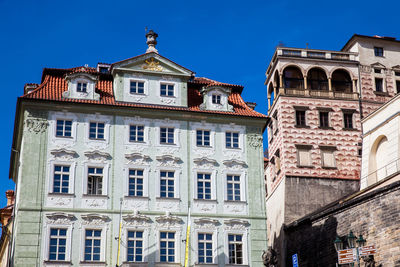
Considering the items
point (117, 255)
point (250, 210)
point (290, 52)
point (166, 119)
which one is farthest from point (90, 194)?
point (290, 52)

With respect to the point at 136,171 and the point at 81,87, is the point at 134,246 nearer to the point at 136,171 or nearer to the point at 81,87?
the point at 136,171

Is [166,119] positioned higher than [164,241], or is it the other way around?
[166,119]

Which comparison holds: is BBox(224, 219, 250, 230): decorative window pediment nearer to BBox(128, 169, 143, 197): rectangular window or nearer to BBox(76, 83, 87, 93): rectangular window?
BBox(128, 169, 143, 197): rectangular window

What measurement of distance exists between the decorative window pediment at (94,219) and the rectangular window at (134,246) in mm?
1677

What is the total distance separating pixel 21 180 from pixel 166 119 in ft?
31.3

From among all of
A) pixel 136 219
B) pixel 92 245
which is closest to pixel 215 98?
pixel 136 219

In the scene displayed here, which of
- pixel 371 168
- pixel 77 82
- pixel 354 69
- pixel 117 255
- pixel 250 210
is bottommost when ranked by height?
pixel 117 255

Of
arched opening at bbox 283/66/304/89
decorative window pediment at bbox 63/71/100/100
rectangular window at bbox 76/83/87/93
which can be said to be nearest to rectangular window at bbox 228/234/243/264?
decorative window pediment at bbox 63/71/100/100

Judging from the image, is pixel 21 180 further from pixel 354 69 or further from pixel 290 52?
pixel 354 69

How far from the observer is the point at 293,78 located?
56656mm

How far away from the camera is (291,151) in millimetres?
53188

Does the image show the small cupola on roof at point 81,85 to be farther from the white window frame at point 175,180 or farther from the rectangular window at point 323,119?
the rectangular window at point 323,119

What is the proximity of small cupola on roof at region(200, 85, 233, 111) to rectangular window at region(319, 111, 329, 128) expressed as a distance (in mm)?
13470

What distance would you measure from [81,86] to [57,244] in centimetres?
1004
